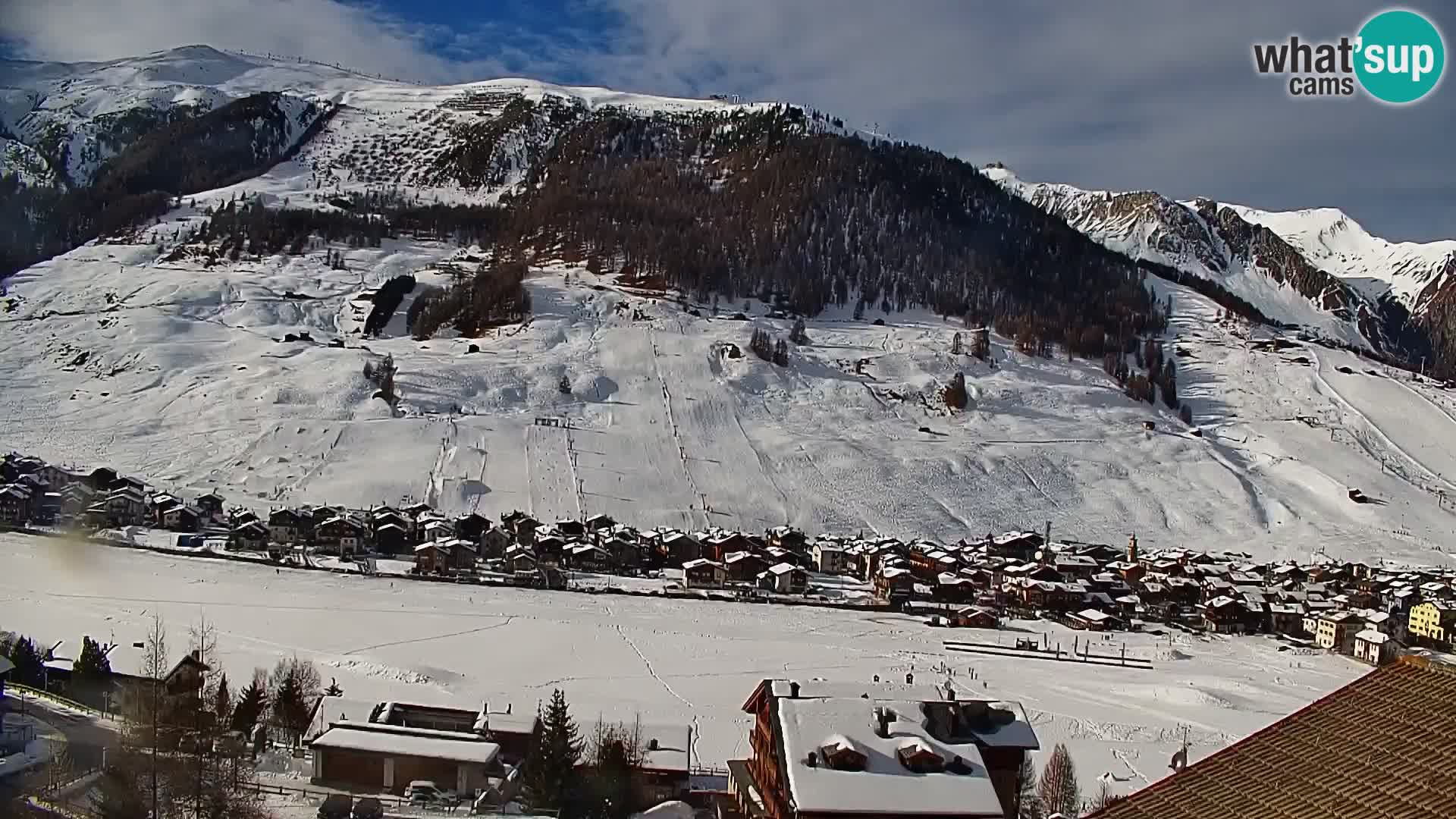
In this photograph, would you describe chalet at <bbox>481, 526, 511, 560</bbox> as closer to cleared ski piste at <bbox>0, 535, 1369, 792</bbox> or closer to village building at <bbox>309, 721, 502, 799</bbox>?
cleared ski piste at <bbox>0, 535, 1369, 792</bbox>

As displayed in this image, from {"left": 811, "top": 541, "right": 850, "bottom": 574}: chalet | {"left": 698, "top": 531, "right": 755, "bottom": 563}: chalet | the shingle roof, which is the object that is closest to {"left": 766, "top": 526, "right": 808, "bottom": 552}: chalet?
{"left": 811, "top": 541, "right": 850, "bottom": 574}: chalet

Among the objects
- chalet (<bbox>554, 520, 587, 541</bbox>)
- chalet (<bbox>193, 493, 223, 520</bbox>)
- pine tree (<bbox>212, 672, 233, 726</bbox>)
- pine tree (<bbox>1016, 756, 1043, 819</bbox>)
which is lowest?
pine tree (<bbox>1016, 756, 1043, 819</bbox>)

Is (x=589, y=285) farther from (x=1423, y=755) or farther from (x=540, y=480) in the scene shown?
(x=1423, y=755)

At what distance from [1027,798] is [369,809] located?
617 centimetres

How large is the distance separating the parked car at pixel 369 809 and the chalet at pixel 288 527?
18265 mm

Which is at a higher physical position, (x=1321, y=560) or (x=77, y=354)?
(x=77, y=354)

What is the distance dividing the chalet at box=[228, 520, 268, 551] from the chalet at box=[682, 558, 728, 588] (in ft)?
33.5

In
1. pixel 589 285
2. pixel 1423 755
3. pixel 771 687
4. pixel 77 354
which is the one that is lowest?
pixel 771 687

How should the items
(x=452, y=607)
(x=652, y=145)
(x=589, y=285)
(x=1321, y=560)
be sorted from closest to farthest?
(x=452, y=607) → (x=1321, y=560) → (x=589, y=285) → (x=652, y=145)

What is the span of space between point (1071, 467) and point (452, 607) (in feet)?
84.6

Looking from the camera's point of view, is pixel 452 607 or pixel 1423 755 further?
pixel 452 607

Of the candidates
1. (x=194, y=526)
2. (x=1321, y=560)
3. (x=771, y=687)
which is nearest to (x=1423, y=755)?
(x=771, y=687)

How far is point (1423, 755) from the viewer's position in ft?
7.32

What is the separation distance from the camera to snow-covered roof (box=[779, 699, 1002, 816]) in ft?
25.7
